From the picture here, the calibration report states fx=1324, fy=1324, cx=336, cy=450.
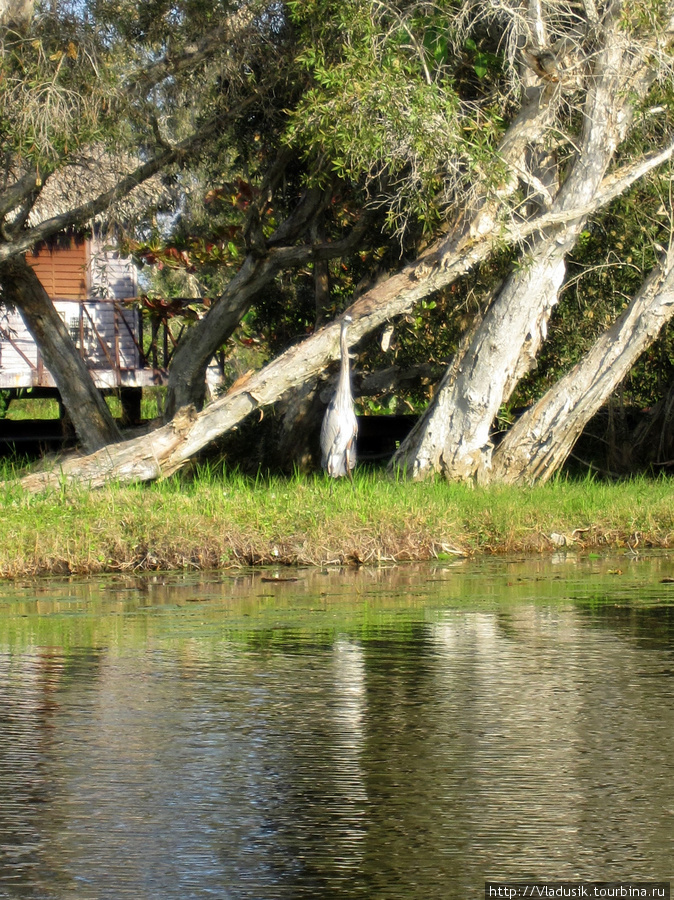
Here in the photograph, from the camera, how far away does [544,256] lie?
14219mm

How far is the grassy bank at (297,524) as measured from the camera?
409 inches

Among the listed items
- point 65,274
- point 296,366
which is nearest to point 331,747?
point 296,366

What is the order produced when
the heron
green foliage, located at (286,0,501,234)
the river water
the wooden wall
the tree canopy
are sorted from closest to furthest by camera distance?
1. the river water
2. green foliage, located at (286,0,501,234)
3. the tree canopy
4. the heron
5. the wooden wall

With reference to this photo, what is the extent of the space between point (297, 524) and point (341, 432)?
8.95 feet

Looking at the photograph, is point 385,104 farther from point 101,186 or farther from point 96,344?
point 96,344

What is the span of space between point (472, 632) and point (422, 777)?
2.89 meters

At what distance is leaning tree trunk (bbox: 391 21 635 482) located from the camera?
46.2 feet

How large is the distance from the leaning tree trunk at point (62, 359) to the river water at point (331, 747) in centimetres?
804

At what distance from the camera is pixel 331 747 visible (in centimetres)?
494

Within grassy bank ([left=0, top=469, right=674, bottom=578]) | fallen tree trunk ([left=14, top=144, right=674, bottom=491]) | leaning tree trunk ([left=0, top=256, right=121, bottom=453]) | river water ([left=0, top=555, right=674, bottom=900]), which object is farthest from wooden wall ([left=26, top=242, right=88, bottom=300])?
river water ([left=0, top=555, right=674, bottom=900])

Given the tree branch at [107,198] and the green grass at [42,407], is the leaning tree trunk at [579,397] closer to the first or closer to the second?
the tree branch at [107,198]

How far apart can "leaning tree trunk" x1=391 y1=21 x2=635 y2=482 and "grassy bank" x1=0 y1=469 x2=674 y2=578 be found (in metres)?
1.28

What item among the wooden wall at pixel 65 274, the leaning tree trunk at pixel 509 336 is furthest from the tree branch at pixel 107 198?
the wooden wall at pixel 65 274

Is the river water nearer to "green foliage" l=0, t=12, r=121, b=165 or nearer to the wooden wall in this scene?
"green foliage" l=0, t=12, r=121, b=165
